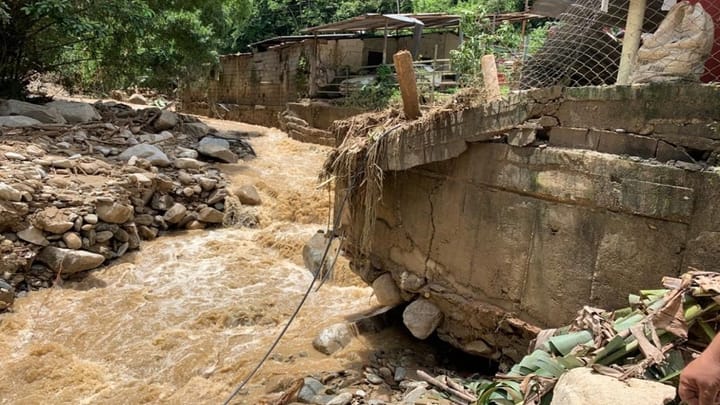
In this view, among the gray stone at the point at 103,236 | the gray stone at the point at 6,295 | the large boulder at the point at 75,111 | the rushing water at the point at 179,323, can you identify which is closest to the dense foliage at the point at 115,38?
the large boulder at the point at 75,111

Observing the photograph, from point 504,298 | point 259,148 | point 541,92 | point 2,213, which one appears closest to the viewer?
point 541,92

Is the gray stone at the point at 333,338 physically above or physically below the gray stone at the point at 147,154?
below

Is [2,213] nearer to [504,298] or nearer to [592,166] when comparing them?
[504,298]

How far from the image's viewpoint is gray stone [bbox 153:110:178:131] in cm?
1252

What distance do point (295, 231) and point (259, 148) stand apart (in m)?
5.65

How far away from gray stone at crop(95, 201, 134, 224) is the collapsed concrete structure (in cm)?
500

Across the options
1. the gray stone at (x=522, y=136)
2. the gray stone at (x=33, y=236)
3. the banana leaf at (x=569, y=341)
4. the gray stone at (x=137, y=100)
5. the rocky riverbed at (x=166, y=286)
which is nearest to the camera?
the banana leaf at (x=569, y=341)

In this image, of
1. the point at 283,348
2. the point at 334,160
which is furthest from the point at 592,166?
the point at 283,348

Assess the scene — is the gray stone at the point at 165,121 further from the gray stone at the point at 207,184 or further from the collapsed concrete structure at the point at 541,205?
the collapsed concrete structure at the point at 541,205

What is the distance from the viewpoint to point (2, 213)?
23.0 feet

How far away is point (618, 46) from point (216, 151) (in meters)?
9.68

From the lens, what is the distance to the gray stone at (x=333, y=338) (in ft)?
17.8

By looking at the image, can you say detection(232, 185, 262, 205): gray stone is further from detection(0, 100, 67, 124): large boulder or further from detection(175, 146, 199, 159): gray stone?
detection(0, 100, 67, 124): large boulder

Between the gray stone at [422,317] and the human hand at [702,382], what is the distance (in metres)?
2.88
